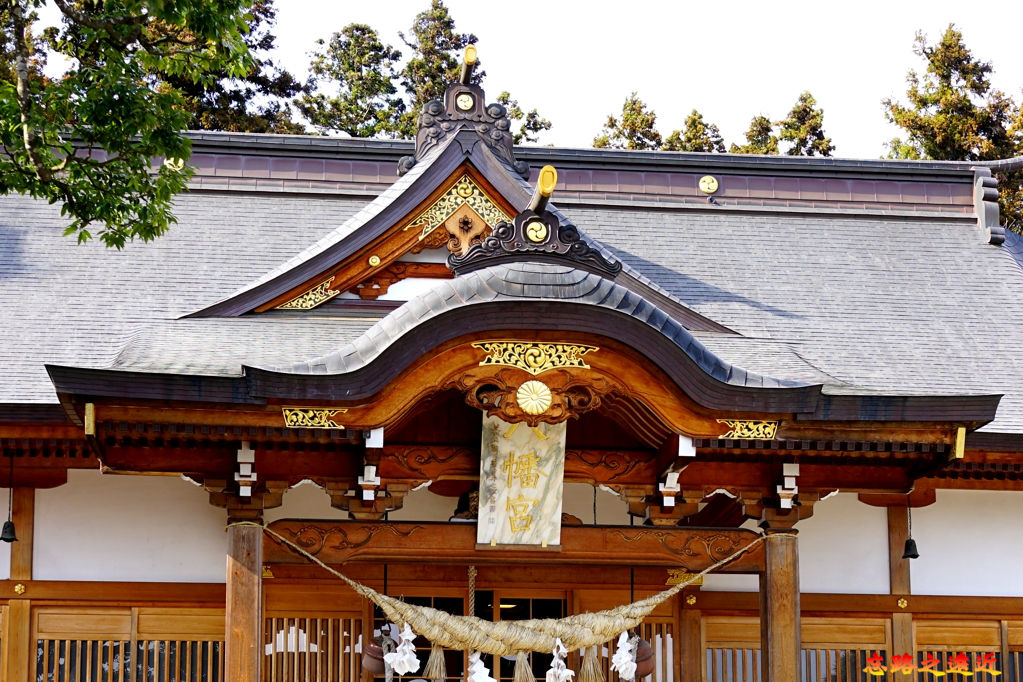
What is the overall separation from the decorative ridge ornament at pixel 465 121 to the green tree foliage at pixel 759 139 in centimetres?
1574

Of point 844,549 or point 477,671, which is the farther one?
point 844,549

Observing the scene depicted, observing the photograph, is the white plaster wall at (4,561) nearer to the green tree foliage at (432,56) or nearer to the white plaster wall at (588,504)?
the white plaster wall at (588,504)

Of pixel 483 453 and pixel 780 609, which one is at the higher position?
pixel 483 453

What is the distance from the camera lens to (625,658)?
932cm

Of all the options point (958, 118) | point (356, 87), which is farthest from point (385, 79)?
point (958, 118)

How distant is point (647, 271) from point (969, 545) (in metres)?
3.80

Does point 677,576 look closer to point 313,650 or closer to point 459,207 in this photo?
point 313,650

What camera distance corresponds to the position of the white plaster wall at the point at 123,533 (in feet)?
33.0

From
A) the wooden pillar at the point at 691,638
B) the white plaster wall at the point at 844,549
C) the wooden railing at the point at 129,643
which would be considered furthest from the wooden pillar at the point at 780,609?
the wooden railing at the point at 129,643

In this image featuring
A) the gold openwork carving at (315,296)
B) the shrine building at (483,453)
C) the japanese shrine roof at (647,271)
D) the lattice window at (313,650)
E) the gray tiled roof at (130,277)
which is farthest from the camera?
the gold openwork carving at (315,296)

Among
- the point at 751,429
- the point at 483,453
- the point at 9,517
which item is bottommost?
the point at 9,517

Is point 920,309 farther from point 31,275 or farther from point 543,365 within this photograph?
point 31,275

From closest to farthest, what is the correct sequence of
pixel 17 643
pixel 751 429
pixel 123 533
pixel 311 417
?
pixel 311 417
pixel 751 429
pixel 17 643
pixel 123 533

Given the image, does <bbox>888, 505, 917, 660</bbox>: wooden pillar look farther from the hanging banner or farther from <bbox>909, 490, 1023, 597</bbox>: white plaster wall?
the hanging banner
